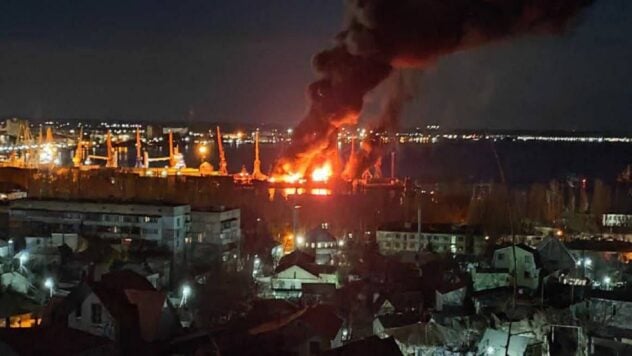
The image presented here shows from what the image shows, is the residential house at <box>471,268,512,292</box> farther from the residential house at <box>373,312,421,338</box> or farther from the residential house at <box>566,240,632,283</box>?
the residential house at <box>373,312,421,338</box>

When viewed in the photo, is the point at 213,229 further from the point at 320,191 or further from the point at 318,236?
the point at 320,191

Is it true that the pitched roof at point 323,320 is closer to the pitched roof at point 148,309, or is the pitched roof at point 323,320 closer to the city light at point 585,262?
the pitched roof at point 148,309

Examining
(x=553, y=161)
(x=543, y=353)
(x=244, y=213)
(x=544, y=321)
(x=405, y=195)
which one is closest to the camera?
(x=543, y=353)

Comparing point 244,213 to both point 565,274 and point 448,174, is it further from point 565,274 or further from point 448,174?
point 448,174

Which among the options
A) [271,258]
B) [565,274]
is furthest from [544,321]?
[271,258]

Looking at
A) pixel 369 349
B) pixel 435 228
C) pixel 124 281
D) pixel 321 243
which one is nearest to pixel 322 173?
pixel 435 228
